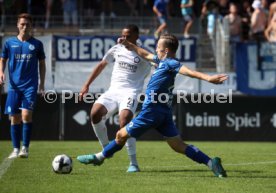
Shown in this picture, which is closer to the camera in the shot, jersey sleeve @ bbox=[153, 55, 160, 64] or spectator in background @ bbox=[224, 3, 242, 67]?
jersey sleeve @ bbox=[153, 55, 160, 64]

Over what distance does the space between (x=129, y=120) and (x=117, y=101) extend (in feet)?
1.58

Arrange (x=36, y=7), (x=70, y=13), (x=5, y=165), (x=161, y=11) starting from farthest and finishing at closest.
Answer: (x=36, y=7), (x=70, y=13), (x=161, y=11), (x=5, y=165)

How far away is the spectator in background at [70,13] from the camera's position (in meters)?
24.9

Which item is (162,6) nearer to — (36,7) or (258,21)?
(258,21)

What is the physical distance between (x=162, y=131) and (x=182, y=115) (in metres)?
9.56

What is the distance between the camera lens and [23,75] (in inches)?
525

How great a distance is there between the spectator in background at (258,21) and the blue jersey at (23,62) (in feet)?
37.5

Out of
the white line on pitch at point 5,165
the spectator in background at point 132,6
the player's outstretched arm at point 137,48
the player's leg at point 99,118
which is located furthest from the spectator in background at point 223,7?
the player's outstretched arm at point 137,48

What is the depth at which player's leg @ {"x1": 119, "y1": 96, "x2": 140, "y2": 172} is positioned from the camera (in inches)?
→ 444

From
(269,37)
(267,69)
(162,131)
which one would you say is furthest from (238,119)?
(162,131)

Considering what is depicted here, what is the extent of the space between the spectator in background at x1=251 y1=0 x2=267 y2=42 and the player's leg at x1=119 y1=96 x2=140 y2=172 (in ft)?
40.9

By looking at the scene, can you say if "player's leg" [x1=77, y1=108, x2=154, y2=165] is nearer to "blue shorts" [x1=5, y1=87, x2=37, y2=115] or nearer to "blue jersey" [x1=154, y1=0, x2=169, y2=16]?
"blue shorts" [x1=5, y1=87, x2=37, y2=115]

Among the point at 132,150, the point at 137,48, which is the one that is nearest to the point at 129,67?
the point at 137,48

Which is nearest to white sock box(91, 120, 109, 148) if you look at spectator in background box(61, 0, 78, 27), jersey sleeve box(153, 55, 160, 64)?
jersey sleeve box(153, 55, 160, 64)
